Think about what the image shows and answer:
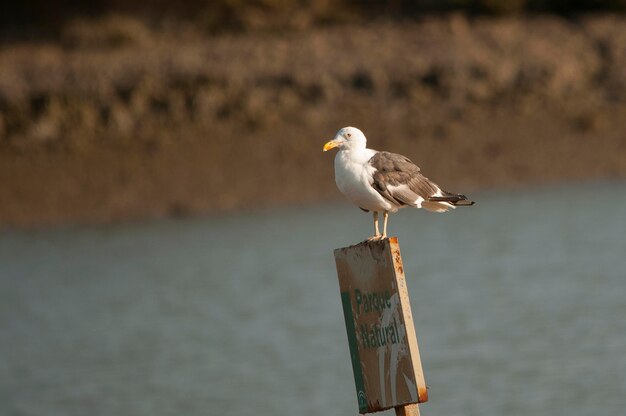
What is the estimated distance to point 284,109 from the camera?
112 ft

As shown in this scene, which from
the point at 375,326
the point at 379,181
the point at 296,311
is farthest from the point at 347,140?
the point at 296,311

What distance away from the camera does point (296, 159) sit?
31500mm

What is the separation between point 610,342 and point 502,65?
1772 cm

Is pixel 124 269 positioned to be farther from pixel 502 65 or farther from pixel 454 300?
pixel 502 65

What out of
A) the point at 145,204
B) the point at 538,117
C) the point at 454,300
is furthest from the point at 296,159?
the point at 454,300

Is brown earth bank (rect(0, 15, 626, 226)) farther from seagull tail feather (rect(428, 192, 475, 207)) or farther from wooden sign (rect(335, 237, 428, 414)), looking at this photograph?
wooden sign (rect(335, 237, 428, 414))

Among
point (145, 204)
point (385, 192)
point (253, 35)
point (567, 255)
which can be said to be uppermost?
point (253, 35)

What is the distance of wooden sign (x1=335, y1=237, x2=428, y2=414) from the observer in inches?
313

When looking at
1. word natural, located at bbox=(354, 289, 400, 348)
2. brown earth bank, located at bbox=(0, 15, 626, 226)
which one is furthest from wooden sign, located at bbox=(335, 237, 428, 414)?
brown earth bank, located at bbox=(0, 15, 626, 226)

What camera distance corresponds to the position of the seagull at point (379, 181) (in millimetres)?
9516

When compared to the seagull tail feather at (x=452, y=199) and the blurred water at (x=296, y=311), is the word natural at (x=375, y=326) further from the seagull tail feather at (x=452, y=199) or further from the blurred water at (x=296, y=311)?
the blurred water at (x=296, y=311)

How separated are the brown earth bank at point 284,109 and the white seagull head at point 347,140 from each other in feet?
65.8

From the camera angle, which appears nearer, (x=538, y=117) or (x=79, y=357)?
(x=79, y=357)

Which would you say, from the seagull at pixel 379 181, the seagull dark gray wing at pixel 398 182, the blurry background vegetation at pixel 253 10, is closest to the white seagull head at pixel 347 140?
the seagull at pixel 379 181
